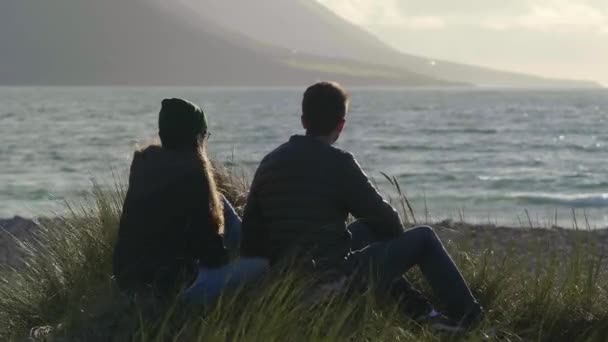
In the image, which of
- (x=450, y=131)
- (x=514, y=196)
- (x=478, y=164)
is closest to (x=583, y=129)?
(x=450, y=131)

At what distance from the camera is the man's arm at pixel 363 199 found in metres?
4.43

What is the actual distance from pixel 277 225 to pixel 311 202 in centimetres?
23

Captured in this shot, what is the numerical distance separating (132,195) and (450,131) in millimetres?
47600

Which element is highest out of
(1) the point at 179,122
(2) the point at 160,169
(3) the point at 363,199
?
(1) the point at 179,122

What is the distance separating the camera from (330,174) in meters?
4.43

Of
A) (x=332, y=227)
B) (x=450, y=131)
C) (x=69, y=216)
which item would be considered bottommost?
(x=450, y=131)

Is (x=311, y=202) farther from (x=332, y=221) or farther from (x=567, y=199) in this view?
(x=567, y=199)

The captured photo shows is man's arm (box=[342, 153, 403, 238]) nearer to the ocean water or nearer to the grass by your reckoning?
the grass

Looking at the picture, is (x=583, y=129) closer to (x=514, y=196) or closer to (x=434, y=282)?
(x=514, y=196)

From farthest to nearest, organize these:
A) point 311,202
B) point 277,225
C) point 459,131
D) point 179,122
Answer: point 459,131 < point 277,225 < point 311,202 < point 179,122

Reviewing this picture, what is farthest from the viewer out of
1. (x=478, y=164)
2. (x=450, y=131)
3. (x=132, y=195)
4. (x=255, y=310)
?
(x=450, y=131)

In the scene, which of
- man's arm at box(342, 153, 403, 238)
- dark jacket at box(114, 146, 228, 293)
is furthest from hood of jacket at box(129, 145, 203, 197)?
man's arm at box(342, 153, 403, 238)

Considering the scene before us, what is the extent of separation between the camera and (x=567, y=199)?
72.0 feet

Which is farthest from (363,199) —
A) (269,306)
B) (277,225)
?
(269,306)
